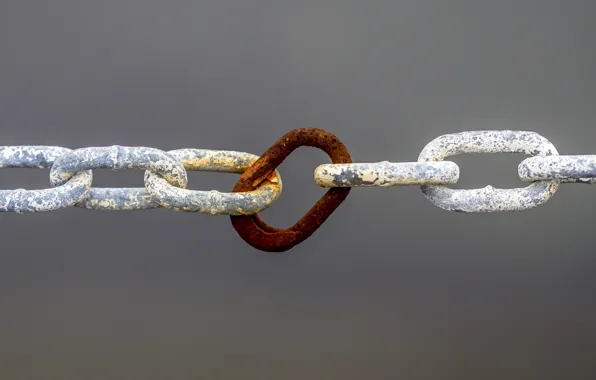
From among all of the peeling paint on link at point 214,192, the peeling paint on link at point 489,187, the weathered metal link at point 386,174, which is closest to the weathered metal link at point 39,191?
the peeling paint on link at point 214,192

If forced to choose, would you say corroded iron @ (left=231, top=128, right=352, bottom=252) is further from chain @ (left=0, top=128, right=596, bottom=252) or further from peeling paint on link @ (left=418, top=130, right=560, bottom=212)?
peeling paint on link @ (left=418, top=130, right=560, bottom=212)

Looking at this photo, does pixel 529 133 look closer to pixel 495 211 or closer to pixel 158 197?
pixel 495 211

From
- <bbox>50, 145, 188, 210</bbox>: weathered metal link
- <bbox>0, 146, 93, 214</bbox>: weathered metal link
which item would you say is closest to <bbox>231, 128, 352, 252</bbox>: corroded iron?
<bbox>50, 145, 188, 210</bbox>: weathered metal link

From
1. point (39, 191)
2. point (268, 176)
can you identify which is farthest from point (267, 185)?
point (39, 191)

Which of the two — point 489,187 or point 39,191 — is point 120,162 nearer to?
point 39,191

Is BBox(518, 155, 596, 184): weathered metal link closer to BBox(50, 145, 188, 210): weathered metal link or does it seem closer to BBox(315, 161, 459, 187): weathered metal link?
BBox(315, 161, 459, 187): weathered metal link

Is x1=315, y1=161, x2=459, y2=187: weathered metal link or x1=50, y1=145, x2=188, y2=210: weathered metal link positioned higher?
x1=50, y1=145, x2=188, y2=210: weathered metal link
